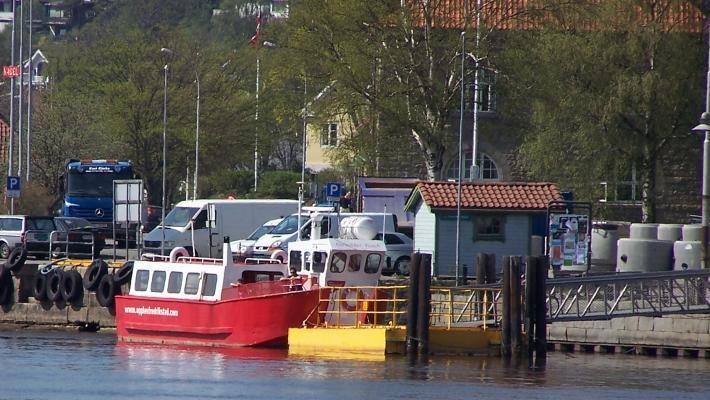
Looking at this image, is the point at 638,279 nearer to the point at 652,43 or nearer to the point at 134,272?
the point at 134,272

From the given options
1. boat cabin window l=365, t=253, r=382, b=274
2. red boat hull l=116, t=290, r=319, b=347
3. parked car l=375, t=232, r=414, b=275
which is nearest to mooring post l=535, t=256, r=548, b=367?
boat cabin window l=365, t=253, r=382, b=274

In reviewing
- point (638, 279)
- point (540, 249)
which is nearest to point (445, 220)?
point (540, 249)

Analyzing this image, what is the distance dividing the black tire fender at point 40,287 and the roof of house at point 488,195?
10.5m

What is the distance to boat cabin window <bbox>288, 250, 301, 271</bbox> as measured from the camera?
36.6 metres

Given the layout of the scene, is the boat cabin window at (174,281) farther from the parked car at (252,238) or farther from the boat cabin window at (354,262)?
the parked car at (252,238)

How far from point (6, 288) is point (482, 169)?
24.4 m

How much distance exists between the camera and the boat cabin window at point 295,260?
36625mm

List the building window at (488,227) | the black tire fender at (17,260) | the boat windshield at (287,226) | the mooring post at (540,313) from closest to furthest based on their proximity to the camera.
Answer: the mooring post at (540,313) → the black tire fender at (17,260) → the building window at (488,227) → the boat windshield at (287,226)

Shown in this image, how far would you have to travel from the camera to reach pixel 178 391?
100 ft

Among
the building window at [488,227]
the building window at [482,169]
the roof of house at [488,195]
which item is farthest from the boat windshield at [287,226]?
the building window at [482,169]

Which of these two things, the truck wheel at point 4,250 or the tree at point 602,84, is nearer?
the truck wheel at point 4,250

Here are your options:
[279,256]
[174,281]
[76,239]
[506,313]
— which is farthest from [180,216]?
[506,313]

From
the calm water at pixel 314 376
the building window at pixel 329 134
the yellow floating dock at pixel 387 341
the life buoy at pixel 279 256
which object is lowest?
the calm water at pixel 314 376

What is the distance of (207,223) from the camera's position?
1895 inches
